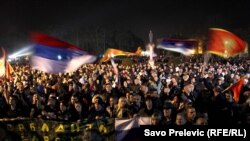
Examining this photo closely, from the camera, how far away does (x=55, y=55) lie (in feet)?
37.1

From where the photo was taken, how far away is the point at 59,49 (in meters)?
11.3

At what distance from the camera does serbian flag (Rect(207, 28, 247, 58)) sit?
41.0 feet

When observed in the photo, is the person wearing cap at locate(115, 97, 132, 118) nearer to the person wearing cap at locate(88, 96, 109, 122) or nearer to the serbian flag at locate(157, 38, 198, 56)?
the person wearing cap at locate(88, 96, 109, 122)

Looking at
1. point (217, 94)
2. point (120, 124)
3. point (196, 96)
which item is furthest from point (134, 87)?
point (120, 124)

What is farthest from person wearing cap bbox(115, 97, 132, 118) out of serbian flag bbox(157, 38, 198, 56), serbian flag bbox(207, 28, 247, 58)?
serbian flag bbox(157, 38, 198, 56)

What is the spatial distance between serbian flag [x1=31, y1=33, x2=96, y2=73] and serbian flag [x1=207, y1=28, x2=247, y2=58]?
171 inches

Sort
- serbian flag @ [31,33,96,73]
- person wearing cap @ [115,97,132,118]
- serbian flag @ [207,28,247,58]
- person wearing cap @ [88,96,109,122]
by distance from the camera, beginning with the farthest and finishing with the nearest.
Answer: serbian flag @ [207,28,247,58] → serbian flag @ [31,33,96,73] → person wearing cap @ [88,96,109,122] → person wearing cap @ [115,97,132,118]

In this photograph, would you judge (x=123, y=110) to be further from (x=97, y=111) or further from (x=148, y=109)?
(x=97, y=111)

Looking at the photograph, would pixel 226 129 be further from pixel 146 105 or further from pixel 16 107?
pixel 16 107

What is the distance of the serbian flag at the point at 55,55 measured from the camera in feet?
37.0

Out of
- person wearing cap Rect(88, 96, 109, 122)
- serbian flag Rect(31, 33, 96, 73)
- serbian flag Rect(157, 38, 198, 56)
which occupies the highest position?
serbian flag Rect(157, 38, 198, 56)

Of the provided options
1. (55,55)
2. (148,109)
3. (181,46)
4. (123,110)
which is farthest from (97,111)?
(181,46)

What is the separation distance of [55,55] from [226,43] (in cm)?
527

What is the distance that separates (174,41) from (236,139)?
13299 mm
